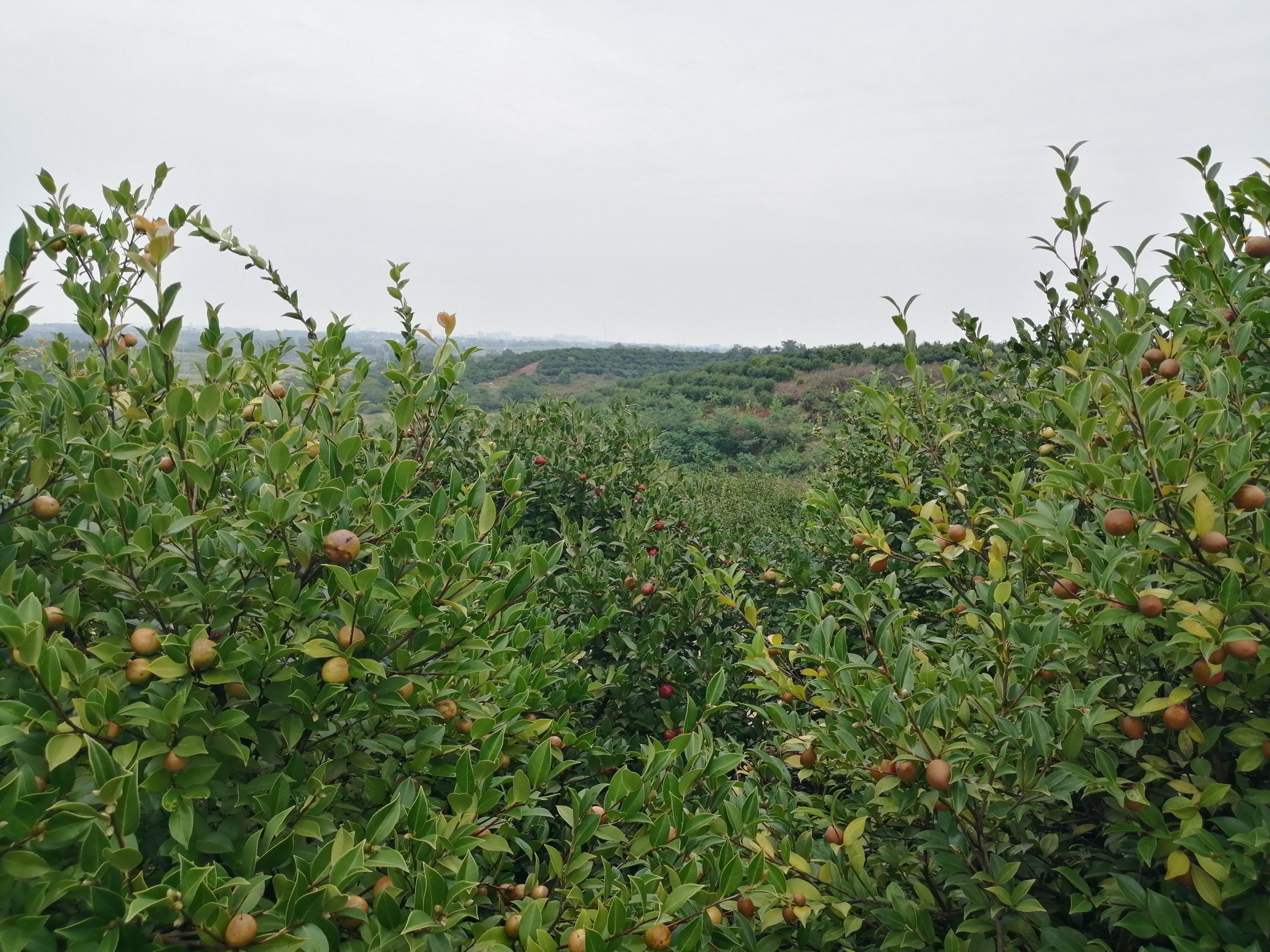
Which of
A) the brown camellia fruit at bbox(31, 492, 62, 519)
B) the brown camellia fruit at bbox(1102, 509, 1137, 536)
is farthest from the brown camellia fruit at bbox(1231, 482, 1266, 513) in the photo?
the brown camellia fruit at bbox(31, 492, 62, 519)

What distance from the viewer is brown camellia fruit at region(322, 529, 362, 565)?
1502 millimetres

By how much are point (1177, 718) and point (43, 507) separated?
2.42m

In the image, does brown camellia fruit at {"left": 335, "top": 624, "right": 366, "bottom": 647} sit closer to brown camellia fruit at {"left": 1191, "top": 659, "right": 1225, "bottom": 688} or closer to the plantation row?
the plantation row

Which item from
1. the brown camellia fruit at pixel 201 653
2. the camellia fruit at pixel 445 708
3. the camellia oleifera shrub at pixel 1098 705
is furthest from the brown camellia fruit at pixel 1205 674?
the brown camellia fruit at pixel 201 653

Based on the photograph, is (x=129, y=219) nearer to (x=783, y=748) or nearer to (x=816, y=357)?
(x=783, y=748)

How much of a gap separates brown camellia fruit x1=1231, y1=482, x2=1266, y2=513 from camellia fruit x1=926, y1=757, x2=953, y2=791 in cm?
→ 80

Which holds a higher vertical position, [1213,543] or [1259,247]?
[1259,247]

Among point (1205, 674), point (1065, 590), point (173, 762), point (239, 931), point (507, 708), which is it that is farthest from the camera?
point (507, 708)

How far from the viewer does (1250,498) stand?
151 cm

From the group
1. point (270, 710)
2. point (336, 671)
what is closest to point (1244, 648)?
point (336, 671)

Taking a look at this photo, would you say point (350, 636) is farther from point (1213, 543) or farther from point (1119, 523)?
point (1213, 543)

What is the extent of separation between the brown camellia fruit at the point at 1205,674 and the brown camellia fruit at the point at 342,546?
5.51ft

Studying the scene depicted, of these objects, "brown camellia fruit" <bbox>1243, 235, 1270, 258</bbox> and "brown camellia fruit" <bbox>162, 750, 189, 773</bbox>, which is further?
"brown camellia fruit" <bbox>1243, 235, 1270, 258</bbox>

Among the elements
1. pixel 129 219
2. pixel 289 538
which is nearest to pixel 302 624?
pixel 289 538
